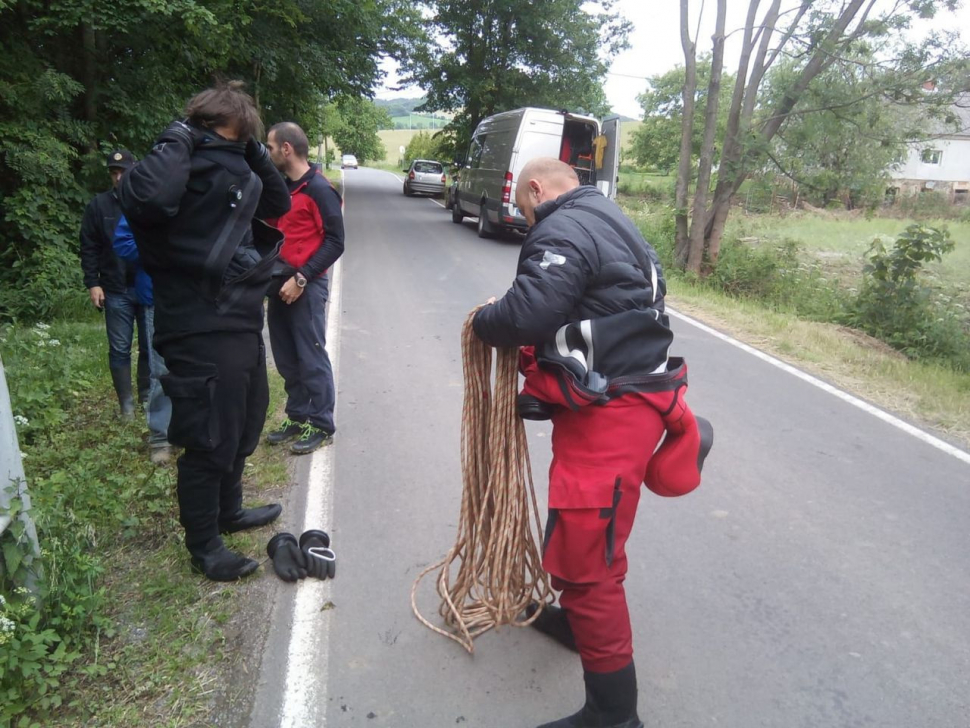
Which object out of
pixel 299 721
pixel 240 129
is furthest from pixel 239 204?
pixel 299 721

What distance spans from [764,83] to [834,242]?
8575mm

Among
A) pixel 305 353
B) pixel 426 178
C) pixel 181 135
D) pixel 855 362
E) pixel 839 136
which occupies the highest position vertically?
pixel 839 136

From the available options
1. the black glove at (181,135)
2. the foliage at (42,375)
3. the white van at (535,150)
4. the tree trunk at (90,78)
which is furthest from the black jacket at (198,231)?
the white van at (535,150)

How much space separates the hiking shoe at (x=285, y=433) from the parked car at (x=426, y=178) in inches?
1007

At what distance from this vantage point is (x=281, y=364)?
4.66 m

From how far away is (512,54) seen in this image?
91.8ft

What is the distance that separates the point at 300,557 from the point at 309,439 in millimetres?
1387

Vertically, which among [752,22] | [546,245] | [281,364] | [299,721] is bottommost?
[299,721]

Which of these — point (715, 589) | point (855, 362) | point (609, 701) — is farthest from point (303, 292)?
point (855, 362)

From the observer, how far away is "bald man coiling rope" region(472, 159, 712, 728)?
7.43 ft

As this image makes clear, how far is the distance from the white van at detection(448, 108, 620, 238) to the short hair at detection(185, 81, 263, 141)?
11.2 metres

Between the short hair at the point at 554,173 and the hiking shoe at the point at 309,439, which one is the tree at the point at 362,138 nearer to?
the hiking shoe at the point at 309,439

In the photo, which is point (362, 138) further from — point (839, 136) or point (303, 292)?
point (303, 292)

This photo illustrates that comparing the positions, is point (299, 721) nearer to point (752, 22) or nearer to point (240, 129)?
point (240, 129)
